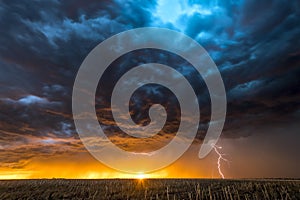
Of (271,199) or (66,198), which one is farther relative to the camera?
(66,198)

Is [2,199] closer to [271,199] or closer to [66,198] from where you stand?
[66,198]

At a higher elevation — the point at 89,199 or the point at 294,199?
the point at 89,199

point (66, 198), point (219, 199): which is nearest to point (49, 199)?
point (66, 198)

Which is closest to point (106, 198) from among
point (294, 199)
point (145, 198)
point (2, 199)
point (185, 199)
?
point (145, 198)

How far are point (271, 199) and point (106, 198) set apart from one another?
2921 cm

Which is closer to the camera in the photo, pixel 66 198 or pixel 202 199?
pixel 202 199

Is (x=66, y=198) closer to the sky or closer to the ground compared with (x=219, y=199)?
closer to the sky

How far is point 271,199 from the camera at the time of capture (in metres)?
36.5

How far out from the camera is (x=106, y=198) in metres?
40.2

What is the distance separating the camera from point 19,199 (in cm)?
4094

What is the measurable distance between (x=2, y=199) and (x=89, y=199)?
1790 centimetres

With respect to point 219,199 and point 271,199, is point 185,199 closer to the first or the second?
point 219,199

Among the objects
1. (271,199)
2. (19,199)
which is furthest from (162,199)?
(19,199)

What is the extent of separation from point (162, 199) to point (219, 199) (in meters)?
10.3
